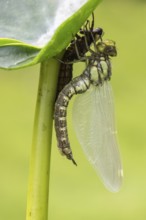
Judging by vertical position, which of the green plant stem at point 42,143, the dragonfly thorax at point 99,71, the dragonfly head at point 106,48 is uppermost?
the dragonfly head at point 106,48

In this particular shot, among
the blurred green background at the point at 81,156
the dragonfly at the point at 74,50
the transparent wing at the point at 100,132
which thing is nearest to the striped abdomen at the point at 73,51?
the dragonfly at the point at 74,50

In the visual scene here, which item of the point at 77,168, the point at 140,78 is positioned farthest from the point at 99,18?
the point at 77,168

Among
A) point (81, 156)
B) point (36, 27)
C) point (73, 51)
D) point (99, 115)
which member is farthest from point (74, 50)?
point (81, 156)

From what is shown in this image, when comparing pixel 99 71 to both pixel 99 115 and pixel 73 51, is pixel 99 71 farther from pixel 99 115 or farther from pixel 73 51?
pixel 73 51

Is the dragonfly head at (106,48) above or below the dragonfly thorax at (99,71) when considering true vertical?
above

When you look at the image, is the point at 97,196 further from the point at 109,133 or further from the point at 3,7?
the point at 3,7

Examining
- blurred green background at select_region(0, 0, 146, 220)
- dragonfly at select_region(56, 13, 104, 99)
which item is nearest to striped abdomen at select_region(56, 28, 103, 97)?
dragonfly at select_region(56, 13, 104, 99)

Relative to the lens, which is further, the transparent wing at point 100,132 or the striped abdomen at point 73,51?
the transparent wing at point 100,132

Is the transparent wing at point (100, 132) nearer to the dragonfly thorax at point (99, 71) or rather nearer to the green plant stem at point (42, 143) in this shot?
the dragonfly thorax at point (99, 71)
